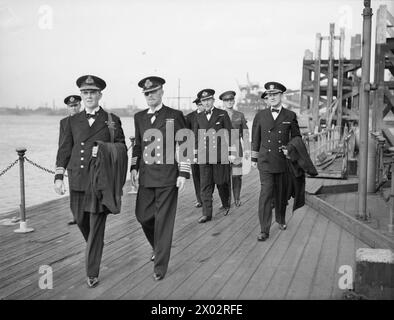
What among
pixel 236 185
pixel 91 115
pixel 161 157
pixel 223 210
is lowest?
pixel 223 210

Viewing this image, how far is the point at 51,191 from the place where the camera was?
2155cm

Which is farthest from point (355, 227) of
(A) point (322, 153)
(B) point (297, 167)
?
(A) point (322, 153)

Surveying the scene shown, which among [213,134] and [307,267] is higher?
[213,134]

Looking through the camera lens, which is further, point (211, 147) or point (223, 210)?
point (223, 210)

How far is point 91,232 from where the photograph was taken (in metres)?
4.42

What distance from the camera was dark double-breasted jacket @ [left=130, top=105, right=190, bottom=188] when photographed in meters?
4.65

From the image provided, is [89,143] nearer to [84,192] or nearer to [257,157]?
A: [84,192]

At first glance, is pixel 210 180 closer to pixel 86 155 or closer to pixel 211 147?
pixel 211 147

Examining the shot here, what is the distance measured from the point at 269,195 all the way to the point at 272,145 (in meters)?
0.63

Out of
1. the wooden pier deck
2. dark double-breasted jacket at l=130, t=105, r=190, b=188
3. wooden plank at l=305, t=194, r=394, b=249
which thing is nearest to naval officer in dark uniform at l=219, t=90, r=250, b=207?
the wooden pier deck

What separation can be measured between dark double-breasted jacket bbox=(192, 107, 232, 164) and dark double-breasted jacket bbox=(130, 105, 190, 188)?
2745mm
